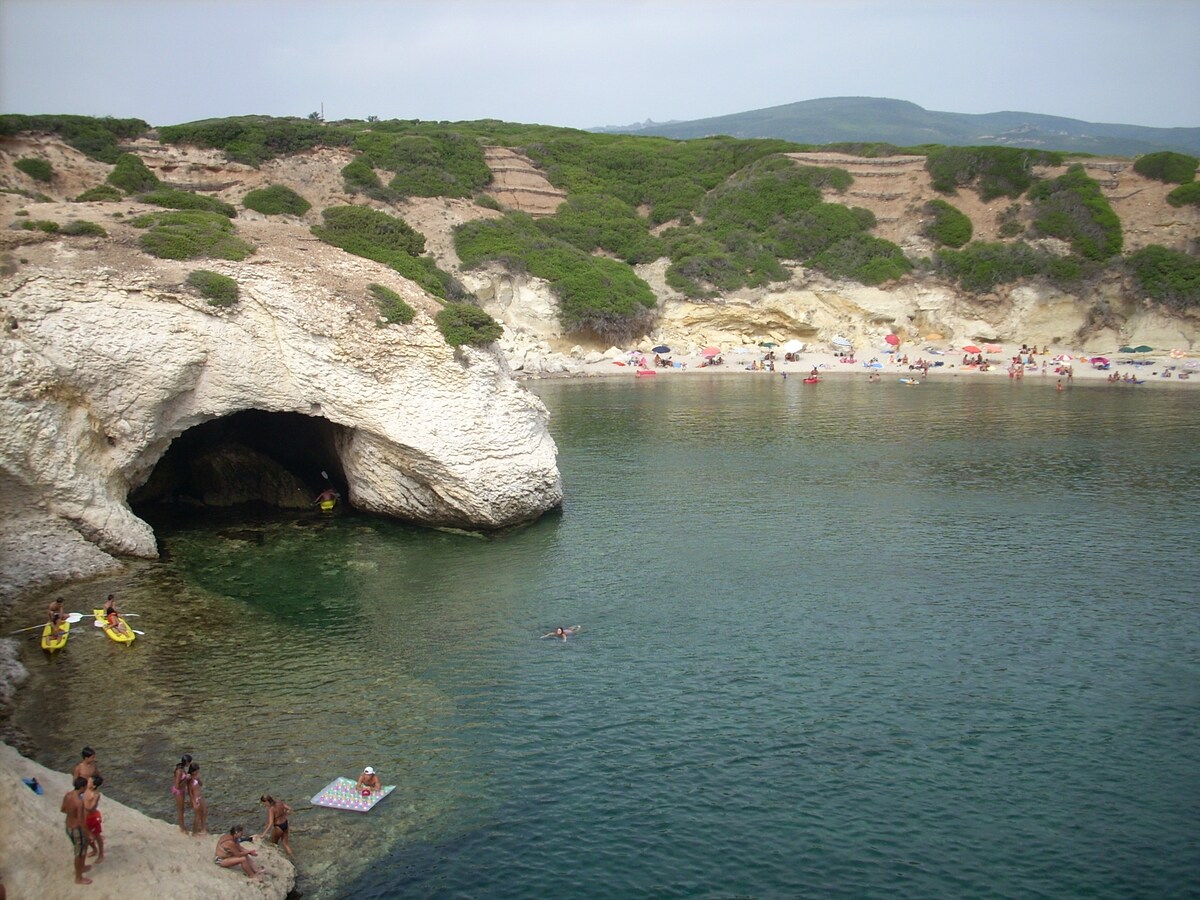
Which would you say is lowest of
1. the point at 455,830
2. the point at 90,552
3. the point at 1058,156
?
the point at 455,830

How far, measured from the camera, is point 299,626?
25.7m

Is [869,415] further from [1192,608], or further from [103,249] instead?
[103,249]

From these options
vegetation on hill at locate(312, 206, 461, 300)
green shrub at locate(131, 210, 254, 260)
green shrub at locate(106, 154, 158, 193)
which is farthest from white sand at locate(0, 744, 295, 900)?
green shrub at locate(106, 154, 158, 193)

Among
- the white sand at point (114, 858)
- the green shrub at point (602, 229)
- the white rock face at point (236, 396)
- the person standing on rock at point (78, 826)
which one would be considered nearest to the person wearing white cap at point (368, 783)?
the white sand at point (114, 858)

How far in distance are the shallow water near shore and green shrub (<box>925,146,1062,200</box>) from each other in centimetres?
6664

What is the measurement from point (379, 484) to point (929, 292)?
71.0 metres

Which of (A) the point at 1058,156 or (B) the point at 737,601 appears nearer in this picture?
(B) the point at 737,601

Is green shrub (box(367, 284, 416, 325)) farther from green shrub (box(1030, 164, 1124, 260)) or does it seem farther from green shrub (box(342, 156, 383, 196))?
green shrub (box(1030, 164, 1124, 260))

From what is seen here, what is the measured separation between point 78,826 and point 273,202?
66.8 m

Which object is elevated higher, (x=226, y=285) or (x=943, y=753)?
(x=226, y=285)

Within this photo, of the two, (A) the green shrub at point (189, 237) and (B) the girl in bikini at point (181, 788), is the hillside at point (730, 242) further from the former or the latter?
(B) the girl in bikini at point (181, 788)

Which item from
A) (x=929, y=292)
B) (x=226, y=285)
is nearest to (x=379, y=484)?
(x=226, y=285)

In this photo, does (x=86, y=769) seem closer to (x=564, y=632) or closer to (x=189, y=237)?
(x=564, y=632)

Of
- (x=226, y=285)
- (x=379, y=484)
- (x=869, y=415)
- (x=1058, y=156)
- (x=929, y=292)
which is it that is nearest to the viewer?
(x=226, y=285)
